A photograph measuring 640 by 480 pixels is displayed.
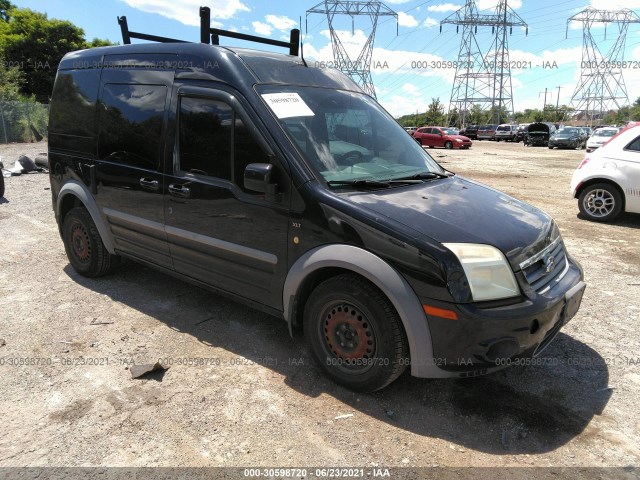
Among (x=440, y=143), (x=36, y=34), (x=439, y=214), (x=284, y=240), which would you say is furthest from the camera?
(x=36, y=34)

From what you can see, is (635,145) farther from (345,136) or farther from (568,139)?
(568,139)

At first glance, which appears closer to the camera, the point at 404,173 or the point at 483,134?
the point at 404,173

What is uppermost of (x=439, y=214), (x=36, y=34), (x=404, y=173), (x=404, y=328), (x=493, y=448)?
(x=36, y=34)

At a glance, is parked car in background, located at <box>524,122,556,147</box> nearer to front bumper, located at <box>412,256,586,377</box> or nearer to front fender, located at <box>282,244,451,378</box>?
front bumper, located at <box>412,256,586,377</box>

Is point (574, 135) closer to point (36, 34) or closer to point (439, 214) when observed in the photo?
point (439, 214)

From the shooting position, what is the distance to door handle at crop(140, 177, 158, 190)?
151 inches

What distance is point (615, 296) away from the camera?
4.63 m

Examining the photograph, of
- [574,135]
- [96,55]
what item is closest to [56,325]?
[96,55]

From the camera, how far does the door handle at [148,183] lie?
3.84 m

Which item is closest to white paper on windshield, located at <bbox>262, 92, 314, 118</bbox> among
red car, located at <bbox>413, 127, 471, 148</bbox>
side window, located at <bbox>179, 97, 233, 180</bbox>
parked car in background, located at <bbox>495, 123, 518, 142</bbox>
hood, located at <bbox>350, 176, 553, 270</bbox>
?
side window, located at <bbox>179, 97, 233, 180</bbox>

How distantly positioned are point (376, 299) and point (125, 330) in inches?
90.4

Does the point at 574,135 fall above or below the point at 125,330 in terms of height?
above

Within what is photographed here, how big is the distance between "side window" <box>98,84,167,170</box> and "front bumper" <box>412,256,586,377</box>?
2657 millimetres

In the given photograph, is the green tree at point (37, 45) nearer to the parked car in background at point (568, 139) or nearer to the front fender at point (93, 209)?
the parked car in background at point (568, 139)
